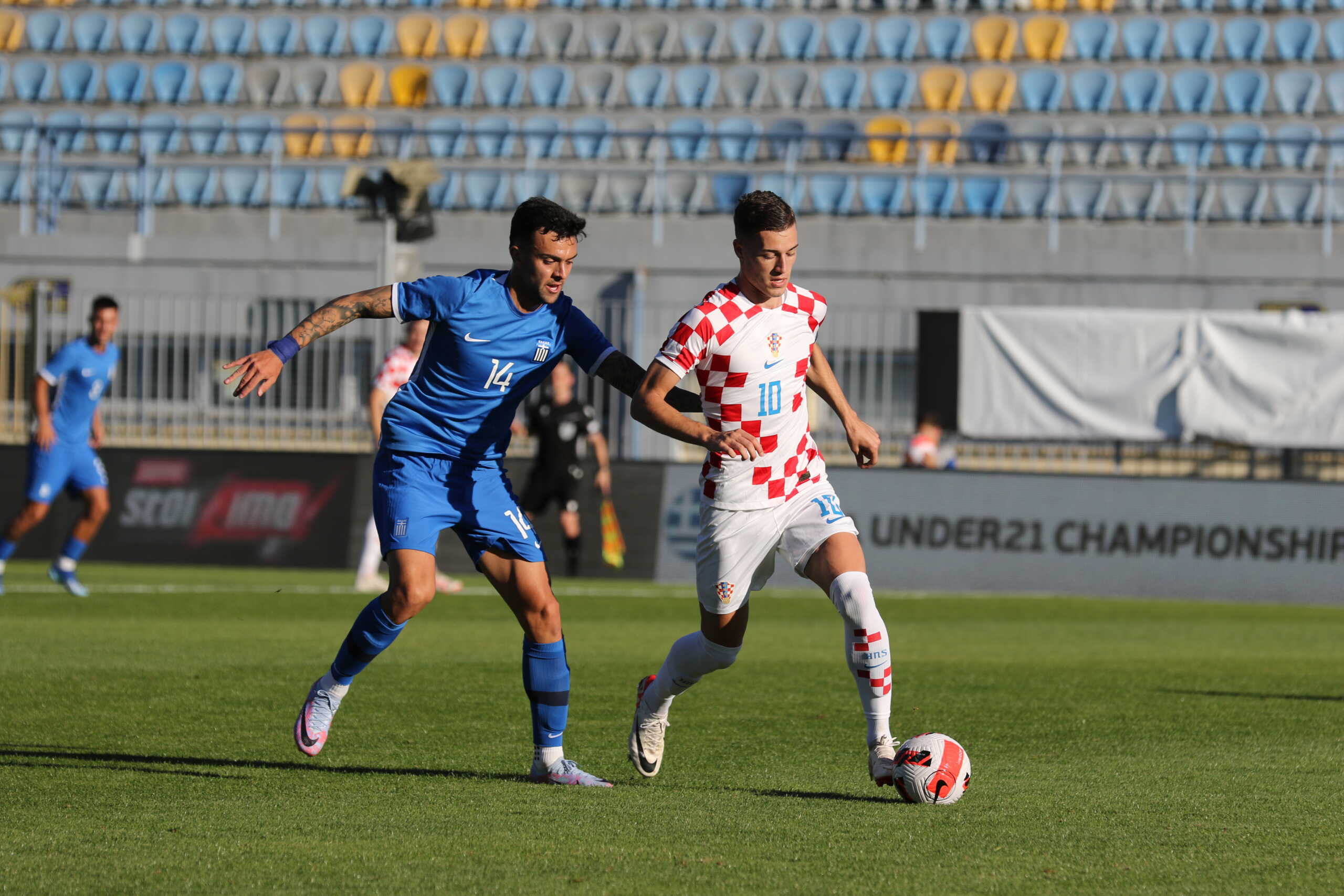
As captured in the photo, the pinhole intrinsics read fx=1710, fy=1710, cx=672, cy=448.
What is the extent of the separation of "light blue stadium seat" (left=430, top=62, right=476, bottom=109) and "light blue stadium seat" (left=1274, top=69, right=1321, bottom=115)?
13.6 m

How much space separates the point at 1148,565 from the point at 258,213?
15.5 metres

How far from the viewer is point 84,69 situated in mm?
30953

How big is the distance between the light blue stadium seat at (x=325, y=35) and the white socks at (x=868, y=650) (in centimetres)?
2699

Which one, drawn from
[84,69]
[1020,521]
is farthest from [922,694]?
[84,69]

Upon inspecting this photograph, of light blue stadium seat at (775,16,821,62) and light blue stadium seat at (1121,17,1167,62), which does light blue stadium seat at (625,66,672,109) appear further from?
light blue stadium seat at (1121,17,1167,62)

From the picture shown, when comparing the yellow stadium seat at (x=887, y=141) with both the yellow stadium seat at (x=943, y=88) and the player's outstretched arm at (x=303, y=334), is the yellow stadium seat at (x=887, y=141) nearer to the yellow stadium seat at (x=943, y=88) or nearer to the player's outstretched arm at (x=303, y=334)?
the yellow stadium seat at (x=943, y=88)

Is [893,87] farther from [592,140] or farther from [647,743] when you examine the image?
[647,743]

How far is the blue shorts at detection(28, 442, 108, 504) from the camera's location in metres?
14.2

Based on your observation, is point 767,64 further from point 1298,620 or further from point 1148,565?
point 1298,620

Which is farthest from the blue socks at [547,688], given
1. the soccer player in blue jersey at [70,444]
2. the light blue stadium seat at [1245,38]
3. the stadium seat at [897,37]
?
the light blue stadium seat at [1245,38]

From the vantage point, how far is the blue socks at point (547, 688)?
6.32 meters

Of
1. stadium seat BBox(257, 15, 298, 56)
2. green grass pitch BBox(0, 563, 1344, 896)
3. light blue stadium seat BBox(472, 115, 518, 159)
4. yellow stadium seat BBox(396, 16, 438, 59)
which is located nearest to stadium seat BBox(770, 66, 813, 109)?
light blue stadium seat BBox(472, 115, 518, 159)

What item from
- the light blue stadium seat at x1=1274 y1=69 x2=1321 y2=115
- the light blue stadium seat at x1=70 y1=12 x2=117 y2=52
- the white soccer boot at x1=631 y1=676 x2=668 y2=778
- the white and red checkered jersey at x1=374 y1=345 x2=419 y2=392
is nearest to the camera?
the white soccer boot at x1=631 y1=676 x2=668 y2=778

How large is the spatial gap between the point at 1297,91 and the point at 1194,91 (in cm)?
163
